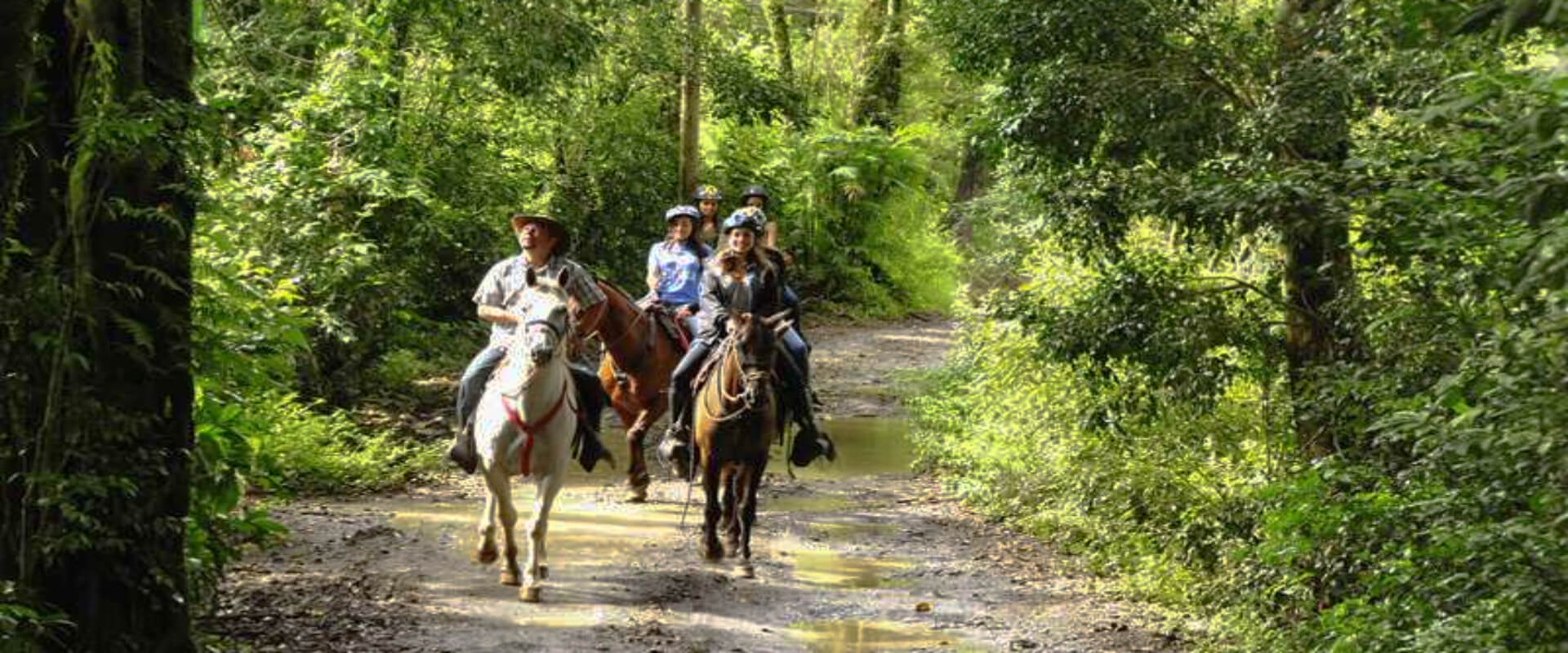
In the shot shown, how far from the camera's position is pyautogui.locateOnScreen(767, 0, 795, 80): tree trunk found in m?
33.4

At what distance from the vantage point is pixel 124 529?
566 centimetres

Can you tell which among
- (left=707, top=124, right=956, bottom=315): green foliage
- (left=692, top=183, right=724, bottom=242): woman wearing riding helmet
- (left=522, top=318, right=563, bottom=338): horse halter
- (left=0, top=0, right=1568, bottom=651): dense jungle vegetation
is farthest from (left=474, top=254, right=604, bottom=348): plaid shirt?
(left=707, top=124, right=956, bottom=315): green foliage

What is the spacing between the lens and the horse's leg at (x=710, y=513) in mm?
10250

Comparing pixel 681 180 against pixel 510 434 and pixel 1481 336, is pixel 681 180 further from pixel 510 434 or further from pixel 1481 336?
pixel 1481 336

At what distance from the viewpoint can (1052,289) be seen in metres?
11.3

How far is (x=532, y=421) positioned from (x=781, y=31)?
25736mm

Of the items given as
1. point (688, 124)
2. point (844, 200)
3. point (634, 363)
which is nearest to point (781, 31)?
point (844, 200)

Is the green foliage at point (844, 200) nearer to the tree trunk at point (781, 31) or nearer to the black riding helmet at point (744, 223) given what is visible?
the tree trunk at point (781, 31)

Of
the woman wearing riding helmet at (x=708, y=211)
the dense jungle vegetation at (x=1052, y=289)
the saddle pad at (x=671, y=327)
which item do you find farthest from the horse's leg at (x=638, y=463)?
the dense jungle vegetation at (x=1052, y=289)

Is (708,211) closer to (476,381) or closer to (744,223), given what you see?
(744,223)

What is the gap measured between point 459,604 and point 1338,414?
5182mm

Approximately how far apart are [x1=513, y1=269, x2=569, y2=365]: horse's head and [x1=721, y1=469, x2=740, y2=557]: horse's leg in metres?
1.89

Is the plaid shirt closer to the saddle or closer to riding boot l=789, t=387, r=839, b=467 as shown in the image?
riding boot l=789, t=387, r=839, b=467

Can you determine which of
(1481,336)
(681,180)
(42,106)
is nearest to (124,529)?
(42,106)
